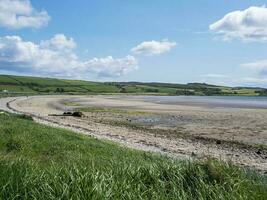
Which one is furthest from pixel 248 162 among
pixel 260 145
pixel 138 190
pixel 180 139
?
pixel 138 190

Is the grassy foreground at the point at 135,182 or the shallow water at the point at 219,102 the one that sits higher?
the grassy foreground at the point at 135,182

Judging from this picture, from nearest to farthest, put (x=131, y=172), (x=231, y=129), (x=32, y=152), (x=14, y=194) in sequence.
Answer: (x=14, y=194) < (x=131, y=172) < (x=32, y=152) < (x=231, y=129)

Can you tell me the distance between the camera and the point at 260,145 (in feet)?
99.9

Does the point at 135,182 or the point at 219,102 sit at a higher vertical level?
the point at 135,182

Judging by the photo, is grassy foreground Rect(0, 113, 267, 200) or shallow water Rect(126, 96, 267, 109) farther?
shallow water Rect(126, 96, 267, 109)

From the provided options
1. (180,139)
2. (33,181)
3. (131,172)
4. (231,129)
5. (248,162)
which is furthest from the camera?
(231,129)

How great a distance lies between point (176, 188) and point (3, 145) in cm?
1064

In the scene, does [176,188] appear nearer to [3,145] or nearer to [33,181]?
[33,181]

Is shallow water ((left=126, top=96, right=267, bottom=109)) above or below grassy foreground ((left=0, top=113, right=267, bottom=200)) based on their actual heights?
below

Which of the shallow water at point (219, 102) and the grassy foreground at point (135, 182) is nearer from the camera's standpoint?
the grassy foreground at point (135, 182)

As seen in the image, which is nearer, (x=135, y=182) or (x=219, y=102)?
(x=135, y=182)

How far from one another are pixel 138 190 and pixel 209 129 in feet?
115

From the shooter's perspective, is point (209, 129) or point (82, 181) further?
point (209, 129)

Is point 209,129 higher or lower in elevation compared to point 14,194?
lower
